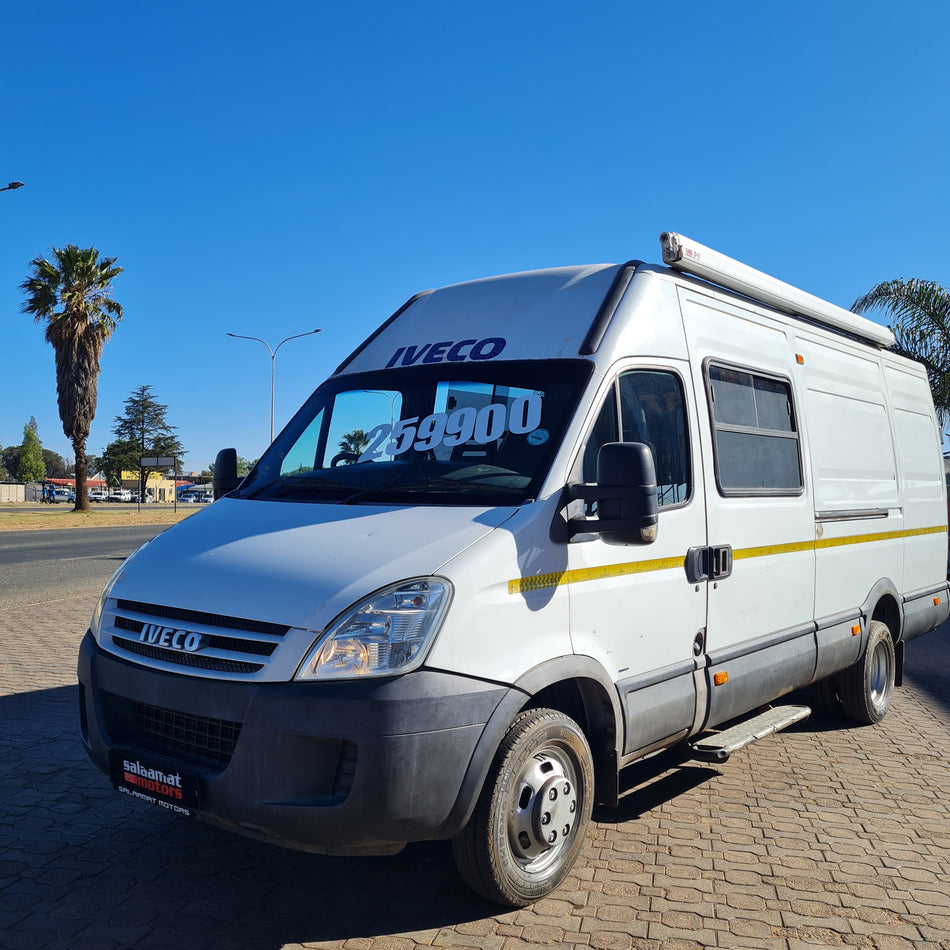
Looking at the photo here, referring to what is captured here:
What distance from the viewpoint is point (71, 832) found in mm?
4488

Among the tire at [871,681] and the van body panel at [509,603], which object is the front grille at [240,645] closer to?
the van body panel at [509,603]

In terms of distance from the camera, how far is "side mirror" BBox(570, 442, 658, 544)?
367 centimetres

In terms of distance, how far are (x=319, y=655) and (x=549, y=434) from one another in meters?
1.40

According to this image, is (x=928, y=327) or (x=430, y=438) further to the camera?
(x=928, y=327)

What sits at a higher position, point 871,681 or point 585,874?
point 871,681

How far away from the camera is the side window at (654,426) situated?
4.16 m

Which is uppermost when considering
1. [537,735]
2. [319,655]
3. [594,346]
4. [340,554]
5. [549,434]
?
[594,346]

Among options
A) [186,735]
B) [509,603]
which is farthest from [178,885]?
[509,603]

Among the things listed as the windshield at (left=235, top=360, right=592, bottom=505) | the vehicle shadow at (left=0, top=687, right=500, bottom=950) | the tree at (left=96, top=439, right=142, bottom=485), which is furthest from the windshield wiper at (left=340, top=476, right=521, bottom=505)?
the tree at (left=96, top=439, right=142, bottom=485)

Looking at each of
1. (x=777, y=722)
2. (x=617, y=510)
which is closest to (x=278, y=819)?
(x=617, y=510)

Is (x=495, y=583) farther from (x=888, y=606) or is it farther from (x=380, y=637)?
(x=888, y=606)

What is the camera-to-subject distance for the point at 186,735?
3514 mm

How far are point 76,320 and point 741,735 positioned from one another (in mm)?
41241

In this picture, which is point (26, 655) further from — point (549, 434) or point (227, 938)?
point (549, 434)
